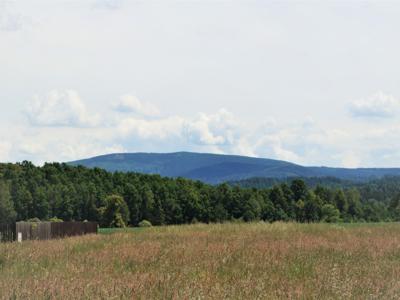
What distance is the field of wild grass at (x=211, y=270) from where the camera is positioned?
9.21 meters

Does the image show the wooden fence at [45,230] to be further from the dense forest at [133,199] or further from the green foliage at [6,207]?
the green foliage at [6,207]

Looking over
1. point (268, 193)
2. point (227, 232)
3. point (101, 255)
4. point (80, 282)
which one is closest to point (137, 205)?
point (268, 193)

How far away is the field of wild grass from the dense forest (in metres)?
58.5

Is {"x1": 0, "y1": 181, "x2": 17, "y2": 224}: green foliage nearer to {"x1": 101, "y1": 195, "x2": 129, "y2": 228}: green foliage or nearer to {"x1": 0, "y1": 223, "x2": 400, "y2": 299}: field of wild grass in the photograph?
{"x1": 101, "y1": 195, "x2": 129, "y2": 228}: green foliage

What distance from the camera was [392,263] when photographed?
46.3 ft

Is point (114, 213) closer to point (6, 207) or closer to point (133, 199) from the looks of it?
point (6, 207)

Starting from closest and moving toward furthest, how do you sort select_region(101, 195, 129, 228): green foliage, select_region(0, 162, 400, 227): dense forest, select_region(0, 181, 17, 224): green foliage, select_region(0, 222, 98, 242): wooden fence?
select_region(0, 222, 98, 242): wooden fence, select_region(0, 181, 17, 224): green foliage, select_region(101, 195, 129, 228): green foliage, select_region(0, 162, 400, 227): dense forest

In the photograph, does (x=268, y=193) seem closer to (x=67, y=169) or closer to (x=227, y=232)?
(x=67, y=169)

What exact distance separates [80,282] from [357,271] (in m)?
5.91

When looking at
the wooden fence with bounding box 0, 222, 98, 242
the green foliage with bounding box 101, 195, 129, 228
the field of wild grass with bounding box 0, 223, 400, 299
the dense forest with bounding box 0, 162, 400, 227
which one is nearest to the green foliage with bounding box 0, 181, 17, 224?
the dense forest with bounding box 0, 162, 400, 227

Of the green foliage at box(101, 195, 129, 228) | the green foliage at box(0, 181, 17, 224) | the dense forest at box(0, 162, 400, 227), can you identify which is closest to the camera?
the green foliage at box(0, 181, 17, 224)

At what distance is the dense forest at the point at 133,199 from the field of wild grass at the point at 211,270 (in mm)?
58494

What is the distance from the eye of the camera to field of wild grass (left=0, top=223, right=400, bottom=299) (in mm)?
9211

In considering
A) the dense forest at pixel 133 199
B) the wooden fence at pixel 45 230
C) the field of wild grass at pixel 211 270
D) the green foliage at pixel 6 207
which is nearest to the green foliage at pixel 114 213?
the dense forest at pixel 133 199
